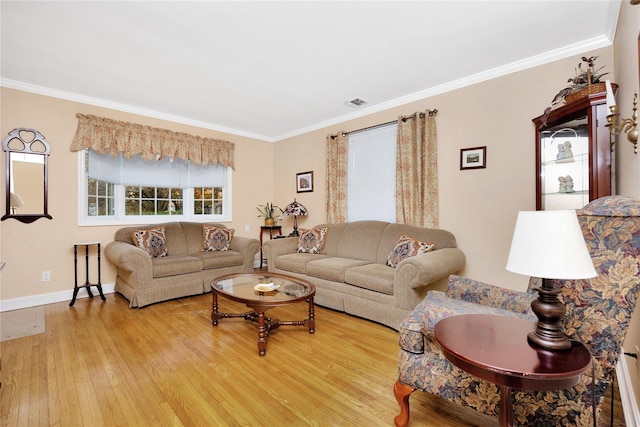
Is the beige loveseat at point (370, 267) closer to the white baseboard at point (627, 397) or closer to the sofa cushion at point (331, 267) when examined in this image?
the sofa cushion at point (331, 267)

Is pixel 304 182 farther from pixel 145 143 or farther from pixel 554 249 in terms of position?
pixel 554 249

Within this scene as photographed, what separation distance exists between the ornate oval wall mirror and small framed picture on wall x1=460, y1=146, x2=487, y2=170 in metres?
4.86

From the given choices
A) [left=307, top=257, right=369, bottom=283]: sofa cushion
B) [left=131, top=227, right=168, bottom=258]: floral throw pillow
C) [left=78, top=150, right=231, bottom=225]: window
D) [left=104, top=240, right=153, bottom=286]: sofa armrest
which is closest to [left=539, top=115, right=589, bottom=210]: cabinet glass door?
[left=307, top=257, right=369, bottom=283]: sofa cushion

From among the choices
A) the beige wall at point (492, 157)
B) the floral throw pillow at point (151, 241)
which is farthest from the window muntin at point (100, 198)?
the beige wall at point (492, 157)

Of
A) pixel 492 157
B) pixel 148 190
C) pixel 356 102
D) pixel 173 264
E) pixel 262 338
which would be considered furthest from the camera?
pixel 148 190

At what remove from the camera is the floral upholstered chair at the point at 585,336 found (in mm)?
1123

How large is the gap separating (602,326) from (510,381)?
498mm

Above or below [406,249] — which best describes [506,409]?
below

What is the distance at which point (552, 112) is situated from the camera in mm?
2428

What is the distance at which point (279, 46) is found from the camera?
2.62m

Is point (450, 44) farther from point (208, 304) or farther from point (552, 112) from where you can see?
point (208, 304)

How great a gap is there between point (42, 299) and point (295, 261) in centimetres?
301

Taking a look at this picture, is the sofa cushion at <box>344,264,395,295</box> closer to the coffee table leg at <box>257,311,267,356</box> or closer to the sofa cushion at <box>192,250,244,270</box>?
the coffee table leg at <box>257,311,267,356</box>

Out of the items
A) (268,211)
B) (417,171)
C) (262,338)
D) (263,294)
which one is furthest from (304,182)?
(262,338)
